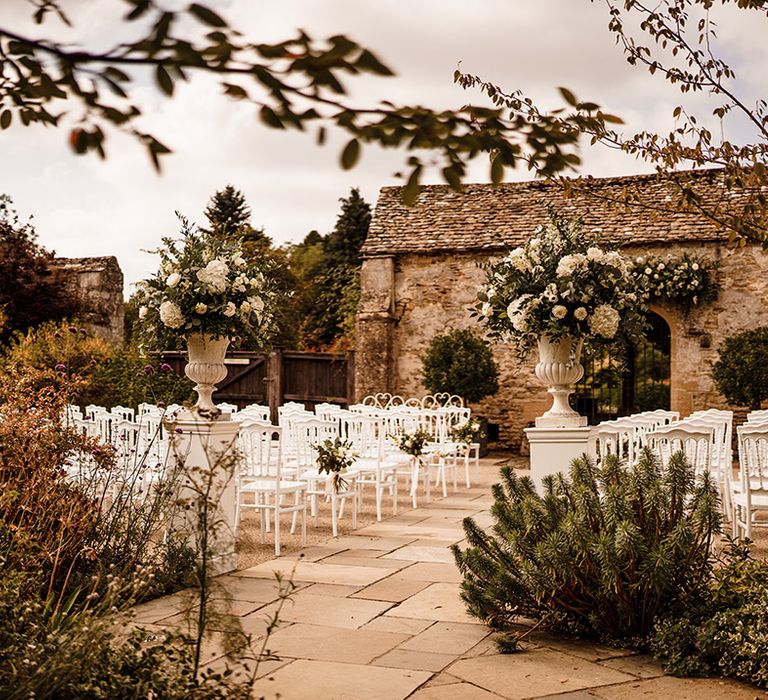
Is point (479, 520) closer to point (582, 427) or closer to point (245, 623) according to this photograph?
point (582, 427)

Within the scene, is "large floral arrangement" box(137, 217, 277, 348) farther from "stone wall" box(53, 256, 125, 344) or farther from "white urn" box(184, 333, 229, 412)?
"stone wall" box(53, 256, 125, 344)

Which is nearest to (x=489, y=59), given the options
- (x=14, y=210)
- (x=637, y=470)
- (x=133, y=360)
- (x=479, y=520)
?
(x=637, y=470)

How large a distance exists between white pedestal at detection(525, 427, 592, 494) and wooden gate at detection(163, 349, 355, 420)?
11.6 meters

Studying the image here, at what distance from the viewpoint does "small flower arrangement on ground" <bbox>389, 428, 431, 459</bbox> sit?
32.5 ft

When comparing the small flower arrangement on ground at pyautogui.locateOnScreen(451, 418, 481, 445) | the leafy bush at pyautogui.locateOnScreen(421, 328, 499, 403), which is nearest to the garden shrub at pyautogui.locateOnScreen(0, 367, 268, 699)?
the small flower arrangement on ground at pyautogui.locateOnScreen(451, 418, 481, 445)

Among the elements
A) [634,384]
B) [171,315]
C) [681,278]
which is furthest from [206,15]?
[634,384]

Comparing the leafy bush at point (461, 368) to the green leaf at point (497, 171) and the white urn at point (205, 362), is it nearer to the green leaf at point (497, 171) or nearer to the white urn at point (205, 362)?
the white urn at point (205, 362)

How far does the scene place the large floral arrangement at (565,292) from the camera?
623 cm

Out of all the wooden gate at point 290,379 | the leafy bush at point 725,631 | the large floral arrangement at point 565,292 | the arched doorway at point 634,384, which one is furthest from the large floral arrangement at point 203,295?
the wooden gate at point 290,379

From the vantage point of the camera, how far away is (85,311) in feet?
53.5

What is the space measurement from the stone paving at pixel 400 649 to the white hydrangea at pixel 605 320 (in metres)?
1.95

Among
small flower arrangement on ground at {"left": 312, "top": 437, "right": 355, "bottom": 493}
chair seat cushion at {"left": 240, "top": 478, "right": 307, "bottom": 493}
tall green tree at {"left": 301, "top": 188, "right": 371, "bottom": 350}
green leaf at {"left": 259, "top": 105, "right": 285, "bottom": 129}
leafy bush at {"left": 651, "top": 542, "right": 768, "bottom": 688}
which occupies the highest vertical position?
tall green tree at {"left": 301, "top": 188, "right": 371, "bottom": 350}

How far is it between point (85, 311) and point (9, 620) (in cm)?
1363

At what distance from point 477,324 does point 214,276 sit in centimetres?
1054
